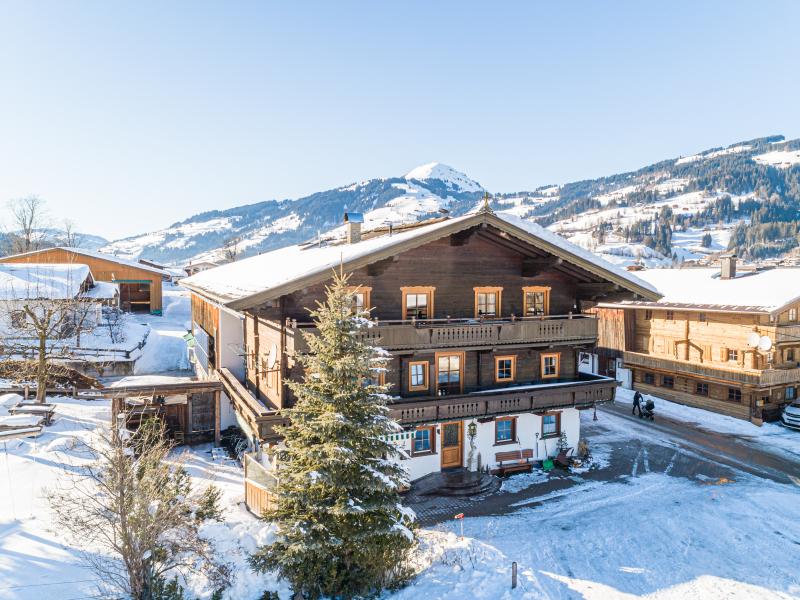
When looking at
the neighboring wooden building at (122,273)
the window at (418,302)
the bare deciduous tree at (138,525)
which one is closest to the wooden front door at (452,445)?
the window at (418,302)

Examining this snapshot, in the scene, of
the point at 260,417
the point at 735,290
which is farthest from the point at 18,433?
the point at 735,290

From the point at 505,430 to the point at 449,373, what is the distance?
366 cm

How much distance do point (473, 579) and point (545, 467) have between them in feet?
30.7

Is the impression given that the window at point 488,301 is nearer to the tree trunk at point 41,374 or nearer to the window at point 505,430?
the window at point 505,430

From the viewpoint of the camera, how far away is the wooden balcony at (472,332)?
17352 millimetres

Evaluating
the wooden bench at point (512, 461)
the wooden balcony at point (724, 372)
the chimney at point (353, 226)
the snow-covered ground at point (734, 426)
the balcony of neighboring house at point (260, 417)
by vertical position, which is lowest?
the snow-covered ground at point (734, 426)

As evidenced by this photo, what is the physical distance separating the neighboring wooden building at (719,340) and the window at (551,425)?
14.2m

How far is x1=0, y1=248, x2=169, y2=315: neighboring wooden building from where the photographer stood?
1907 inches

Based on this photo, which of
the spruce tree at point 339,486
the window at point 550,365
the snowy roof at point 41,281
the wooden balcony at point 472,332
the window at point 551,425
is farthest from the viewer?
the snowy roof at point 41,281

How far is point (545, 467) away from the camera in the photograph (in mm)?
21203

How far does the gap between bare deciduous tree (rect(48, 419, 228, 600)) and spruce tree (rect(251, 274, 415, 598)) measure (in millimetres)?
1833

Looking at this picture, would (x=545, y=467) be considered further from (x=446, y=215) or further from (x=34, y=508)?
(x=34, y=508)

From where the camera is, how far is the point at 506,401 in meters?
19.7

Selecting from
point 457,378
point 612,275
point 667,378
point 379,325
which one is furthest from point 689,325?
point 379,325
